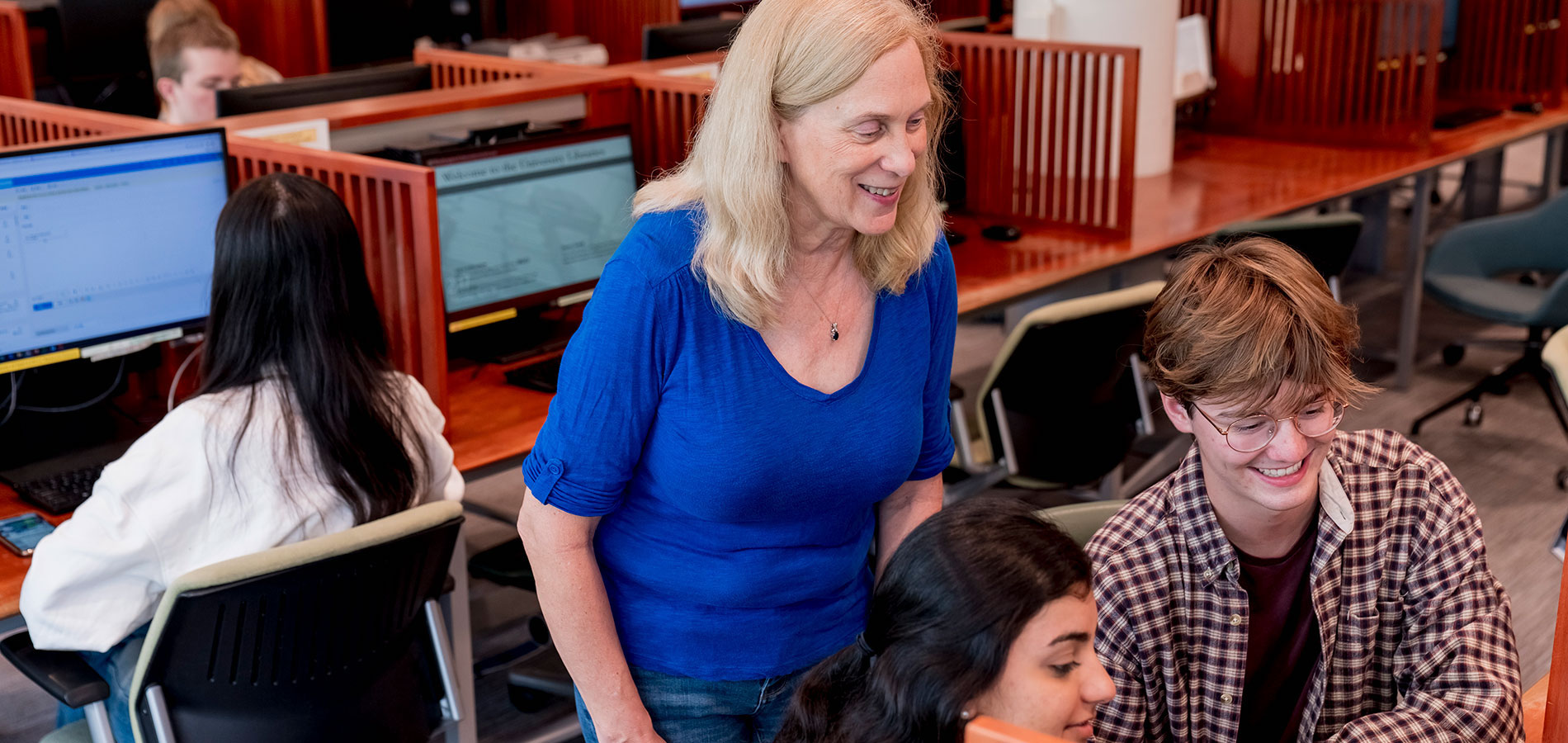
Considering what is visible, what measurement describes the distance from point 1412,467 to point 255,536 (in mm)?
1306

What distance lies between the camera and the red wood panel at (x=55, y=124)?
252 centimetres

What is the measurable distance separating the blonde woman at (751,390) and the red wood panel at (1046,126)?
1940 millimetres

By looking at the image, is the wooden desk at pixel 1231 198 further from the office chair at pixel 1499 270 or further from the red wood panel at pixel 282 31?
the red wood panel at pixel 282 31

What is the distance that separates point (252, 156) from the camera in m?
2.42

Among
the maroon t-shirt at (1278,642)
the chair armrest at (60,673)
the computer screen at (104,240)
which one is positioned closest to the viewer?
the maroon t-shirt at (1278,642)

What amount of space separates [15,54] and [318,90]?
109 centimetres

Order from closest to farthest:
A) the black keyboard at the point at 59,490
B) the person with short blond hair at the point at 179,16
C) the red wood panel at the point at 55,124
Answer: the black keyboard at the point at 59,490
the red wood panel at the point at 55,124
the person with short blond hair at the point at 179,16

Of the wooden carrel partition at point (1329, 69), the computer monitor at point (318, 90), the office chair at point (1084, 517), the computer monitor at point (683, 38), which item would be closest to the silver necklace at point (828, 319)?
the office chair at point (1084, 517)

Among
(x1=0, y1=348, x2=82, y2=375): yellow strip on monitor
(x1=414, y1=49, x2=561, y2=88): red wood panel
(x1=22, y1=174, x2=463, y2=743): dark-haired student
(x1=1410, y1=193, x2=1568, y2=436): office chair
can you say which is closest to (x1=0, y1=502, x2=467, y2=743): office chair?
(x1=22, y1=174, x2=463, y2=743): dark-haired student

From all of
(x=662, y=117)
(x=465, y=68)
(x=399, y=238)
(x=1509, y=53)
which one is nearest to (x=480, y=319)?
(x=399, y=238)

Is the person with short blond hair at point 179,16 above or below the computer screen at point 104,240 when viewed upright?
above

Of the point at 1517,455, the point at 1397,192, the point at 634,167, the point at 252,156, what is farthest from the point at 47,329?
the point at 1397,192

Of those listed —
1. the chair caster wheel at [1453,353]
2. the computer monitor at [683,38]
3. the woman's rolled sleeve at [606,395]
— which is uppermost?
the computer monitor at [683,38]

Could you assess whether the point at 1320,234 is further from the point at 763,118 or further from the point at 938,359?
the point at 763,118
